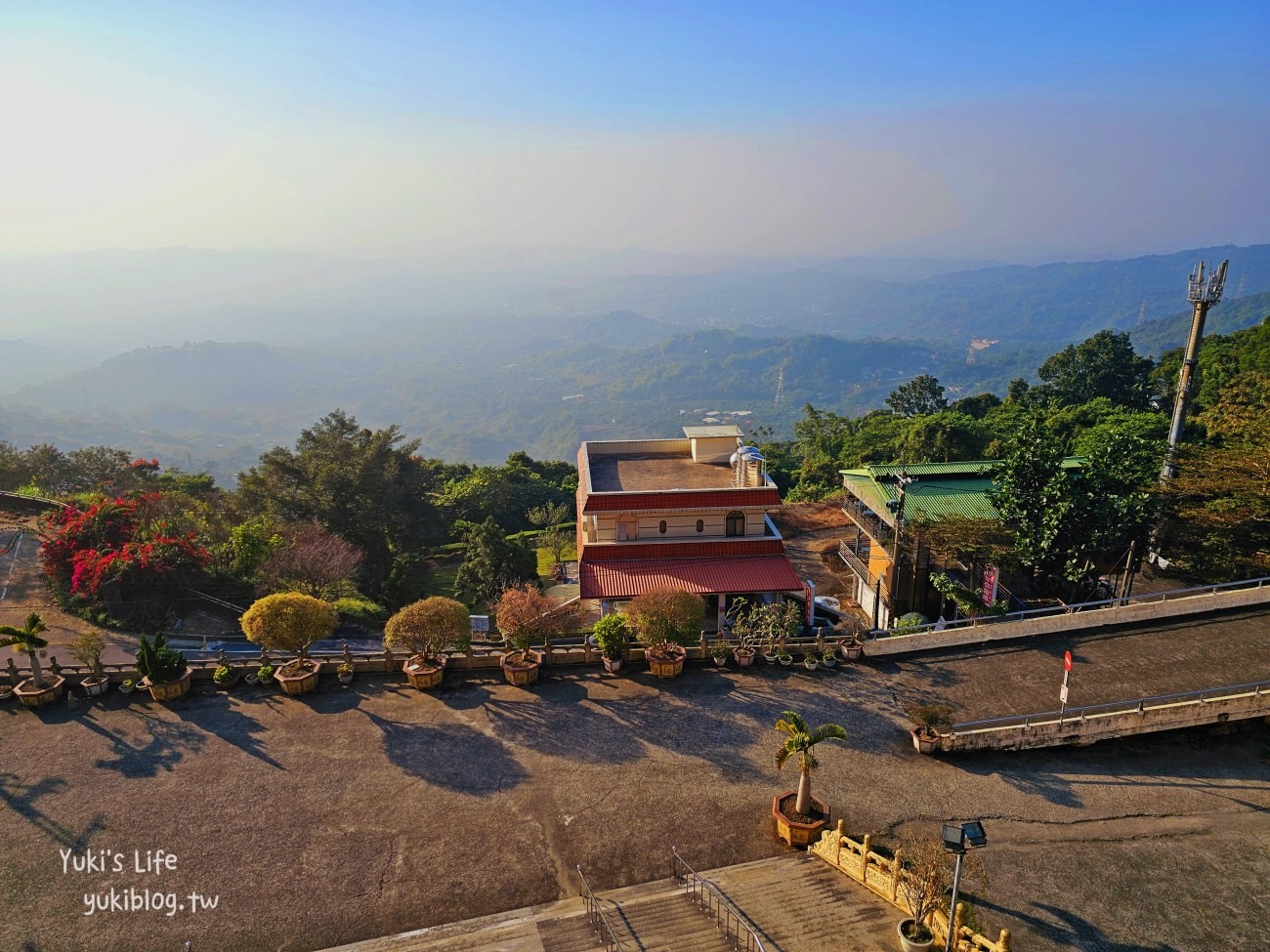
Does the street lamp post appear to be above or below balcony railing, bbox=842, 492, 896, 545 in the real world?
below

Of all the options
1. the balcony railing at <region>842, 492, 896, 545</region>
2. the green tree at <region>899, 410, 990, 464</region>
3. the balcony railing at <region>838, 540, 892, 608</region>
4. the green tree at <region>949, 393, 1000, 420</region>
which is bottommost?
the balcony railing at <region>838, 540, 892, 608</region>

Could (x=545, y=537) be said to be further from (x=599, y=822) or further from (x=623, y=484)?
(x=599, y=822)

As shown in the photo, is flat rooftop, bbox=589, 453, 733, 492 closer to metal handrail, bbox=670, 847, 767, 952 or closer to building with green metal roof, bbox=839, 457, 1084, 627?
building with green metal roof, bbox=839, 457, 1084, 627

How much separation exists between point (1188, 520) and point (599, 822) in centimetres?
2284

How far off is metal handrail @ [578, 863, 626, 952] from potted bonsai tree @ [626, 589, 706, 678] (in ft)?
26.7

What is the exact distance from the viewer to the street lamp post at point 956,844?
433 inches

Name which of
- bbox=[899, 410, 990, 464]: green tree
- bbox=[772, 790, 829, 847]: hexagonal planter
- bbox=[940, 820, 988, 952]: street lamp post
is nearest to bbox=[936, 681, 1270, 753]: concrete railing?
bbox=[772, 790, 829, 847]: hexagonal planter

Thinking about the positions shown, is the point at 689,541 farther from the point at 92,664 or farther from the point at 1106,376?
the point at 1106,376

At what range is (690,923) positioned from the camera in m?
13.5

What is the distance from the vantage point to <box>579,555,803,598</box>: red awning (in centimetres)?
2691

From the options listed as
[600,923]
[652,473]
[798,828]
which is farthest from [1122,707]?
[652,473]

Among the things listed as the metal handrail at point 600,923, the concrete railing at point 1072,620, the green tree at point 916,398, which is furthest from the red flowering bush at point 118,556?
the green tree at point 916,398

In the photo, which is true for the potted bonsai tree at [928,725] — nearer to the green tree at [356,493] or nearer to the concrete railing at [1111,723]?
the concrete railing at [1111,723]

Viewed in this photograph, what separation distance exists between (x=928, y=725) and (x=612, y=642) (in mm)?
9177
